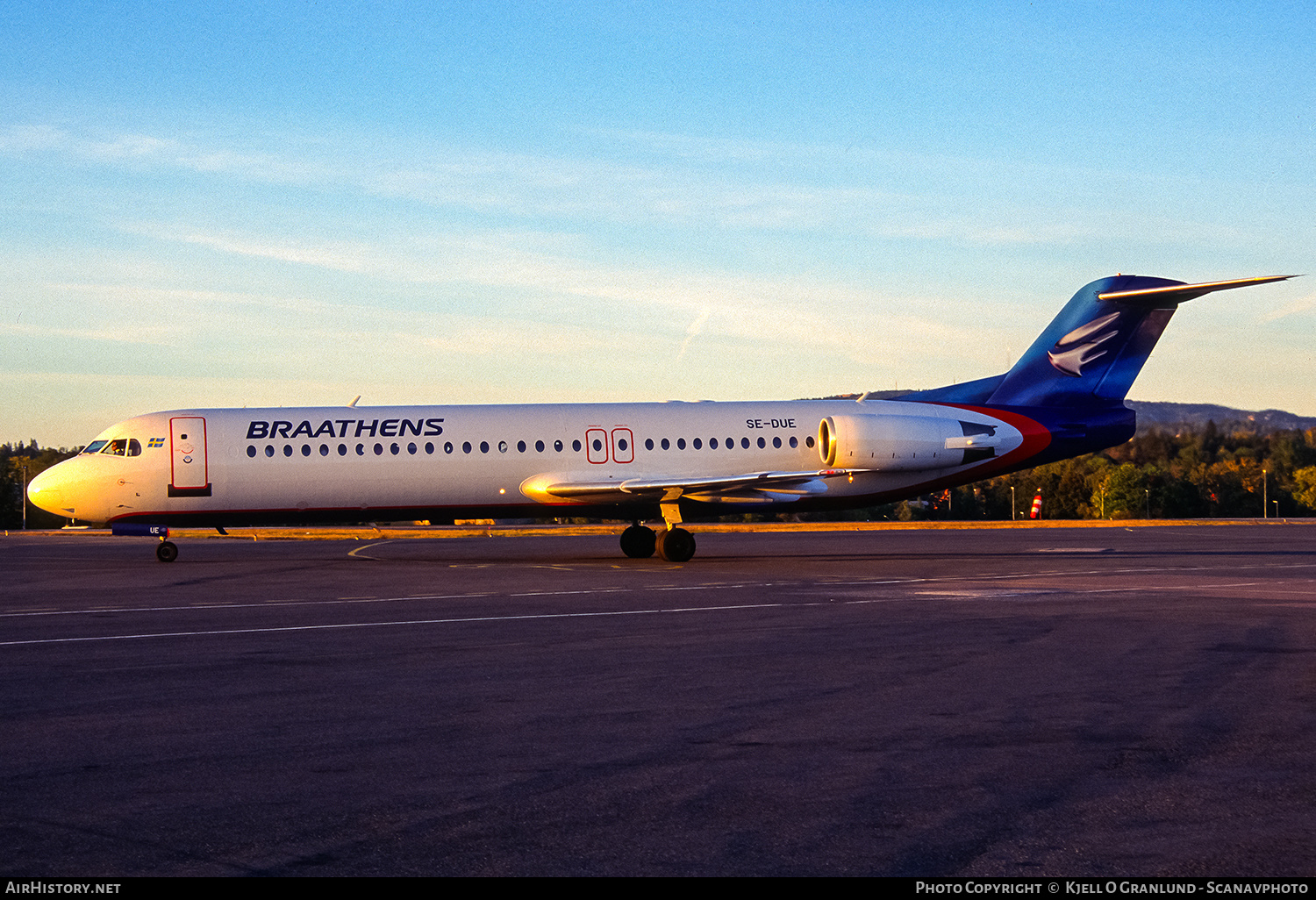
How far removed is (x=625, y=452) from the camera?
91.7 ft

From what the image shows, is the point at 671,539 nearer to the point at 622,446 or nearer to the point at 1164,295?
the point at 622,446

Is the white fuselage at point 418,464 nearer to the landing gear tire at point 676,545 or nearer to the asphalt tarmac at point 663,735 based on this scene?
the landing gear tire at point 676,545

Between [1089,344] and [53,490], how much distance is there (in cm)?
2474

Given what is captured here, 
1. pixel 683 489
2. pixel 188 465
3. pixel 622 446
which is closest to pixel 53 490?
pixel 188 465

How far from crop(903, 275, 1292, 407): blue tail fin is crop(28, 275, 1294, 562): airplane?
0.04 meters

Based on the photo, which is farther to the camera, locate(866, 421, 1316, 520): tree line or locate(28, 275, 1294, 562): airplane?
locate(866, 421, 1316, 520): tree line

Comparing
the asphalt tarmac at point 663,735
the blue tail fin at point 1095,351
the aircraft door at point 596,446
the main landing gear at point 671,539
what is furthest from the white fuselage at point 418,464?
the asphalt tarmac at point 663,735

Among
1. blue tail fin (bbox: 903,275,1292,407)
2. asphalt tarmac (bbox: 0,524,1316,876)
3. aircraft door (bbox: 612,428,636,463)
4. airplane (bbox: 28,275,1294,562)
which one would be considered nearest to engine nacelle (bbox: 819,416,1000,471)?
airplane (bbox: 28,275,1294,562)

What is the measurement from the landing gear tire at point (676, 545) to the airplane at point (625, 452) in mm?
33

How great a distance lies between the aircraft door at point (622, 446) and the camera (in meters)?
27.9

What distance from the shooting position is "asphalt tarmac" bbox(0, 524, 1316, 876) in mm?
5277

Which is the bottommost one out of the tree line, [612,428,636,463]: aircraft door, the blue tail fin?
the tree line

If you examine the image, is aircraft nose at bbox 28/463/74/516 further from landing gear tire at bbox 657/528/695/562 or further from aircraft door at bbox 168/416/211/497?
landing gear tire at bbox 657/528/695/562
